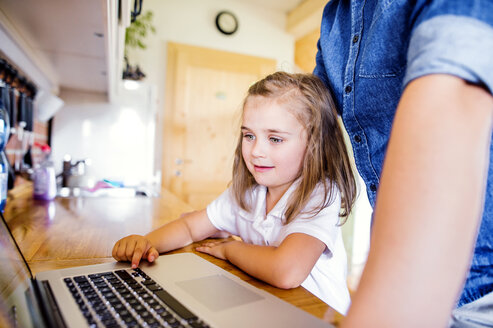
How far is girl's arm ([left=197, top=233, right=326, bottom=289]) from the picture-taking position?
0.59 m

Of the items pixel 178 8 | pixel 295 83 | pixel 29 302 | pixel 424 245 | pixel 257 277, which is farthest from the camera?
pixel 178 8

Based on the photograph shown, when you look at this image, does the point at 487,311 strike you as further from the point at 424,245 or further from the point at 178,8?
the point at 178,8

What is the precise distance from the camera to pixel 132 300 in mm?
445

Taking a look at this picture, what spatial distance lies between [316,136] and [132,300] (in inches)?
23.3

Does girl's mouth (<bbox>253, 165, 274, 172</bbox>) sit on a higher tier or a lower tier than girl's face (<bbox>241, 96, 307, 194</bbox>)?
lower

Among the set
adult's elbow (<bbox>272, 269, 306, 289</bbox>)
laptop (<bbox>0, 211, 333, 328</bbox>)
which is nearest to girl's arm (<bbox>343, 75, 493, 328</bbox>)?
laptop (<bbox>0, 211, 333, 328</bbox>)

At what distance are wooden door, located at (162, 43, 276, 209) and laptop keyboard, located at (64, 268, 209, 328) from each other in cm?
249

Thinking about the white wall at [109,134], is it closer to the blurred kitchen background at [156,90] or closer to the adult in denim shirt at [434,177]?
the blurred kitchen background at [156,90]

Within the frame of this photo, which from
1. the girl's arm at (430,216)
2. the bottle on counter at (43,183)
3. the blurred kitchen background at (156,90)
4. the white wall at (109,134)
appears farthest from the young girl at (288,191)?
the white wall at (109,134)

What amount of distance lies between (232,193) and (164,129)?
2.17m

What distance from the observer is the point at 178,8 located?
9.86 feet

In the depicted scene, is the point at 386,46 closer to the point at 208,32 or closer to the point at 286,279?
the point at 286,279

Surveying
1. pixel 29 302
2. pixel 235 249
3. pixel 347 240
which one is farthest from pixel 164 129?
pixel 29 302

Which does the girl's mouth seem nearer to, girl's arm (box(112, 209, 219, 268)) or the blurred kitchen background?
girl's arm (box(112, 209, 219, 268))
